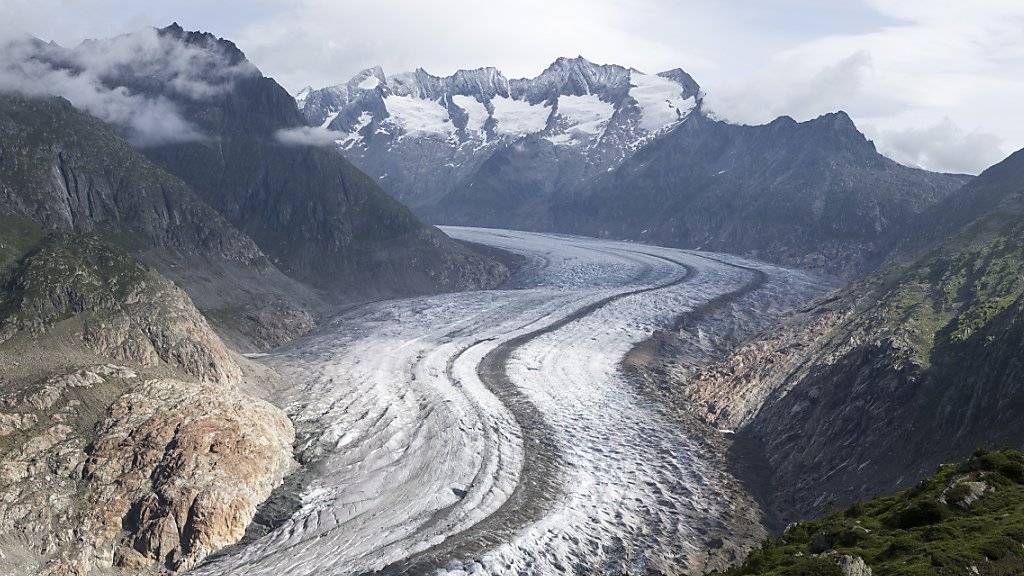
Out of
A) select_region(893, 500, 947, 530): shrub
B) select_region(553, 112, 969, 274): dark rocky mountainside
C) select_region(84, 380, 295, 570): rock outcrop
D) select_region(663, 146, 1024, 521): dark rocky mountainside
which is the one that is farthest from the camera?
select_region(553, 112, 969, 274): dark rocky mountainside

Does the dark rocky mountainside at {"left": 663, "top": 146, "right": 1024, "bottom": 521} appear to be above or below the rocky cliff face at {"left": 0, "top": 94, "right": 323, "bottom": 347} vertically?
below

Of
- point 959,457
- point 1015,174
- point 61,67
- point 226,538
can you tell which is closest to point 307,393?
point 226,538

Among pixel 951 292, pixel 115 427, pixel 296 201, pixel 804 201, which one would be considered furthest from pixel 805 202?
pixel 115 427

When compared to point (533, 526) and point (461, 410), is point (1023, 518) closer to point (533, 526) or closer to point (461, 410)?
point (533, 526)

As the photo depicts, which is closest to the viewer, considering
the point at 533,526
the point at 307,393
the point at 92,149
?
the point at 533,526

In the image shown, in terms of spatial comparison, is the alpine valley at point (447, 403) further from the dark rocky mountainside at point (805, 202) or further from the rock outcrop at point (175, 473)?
the dark rocky mountainside at point (805, 202)

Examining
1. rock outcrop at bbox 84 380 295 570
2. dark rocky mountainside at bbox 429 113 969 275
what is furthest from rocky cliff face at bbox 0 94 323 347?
dark rocky mountainside at bbox 429 113 969 275

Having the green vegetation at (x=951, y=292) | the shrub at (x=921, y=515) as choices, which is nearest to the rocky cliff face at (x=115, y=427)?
the shrub at (x=921, y=515)

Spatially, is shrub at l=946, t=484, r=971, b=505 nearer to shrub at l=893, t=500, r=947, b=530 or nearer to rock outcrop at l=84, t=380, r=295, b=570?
shrub at l=893, t=500, r=947, b=530
